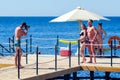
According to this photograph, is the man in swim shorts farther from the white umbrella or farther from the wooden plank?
the white umbrella

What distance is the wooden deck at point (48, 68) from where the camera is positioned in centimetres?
1730

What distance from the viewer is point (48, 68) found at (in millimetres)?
19062

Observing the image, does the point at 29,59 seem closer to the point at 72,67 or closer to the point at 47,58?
the point at 47,58

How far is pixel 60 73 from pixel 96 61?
2939 mm

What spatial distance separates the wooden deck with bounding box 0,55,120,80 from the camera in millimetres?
17297

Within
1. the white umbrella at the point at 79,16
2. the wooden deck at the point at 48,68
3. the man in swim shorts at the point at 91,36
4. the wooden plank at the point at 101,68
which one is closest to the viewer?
the wooden deck at the point at 48,68

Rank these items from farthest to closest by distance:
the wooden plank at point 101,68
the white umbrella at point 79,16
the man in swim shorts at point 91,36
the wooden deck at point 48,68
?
the white umbrella at point 79,16 < the man in swim shorts at point 91,36 < the wooden plank at point 101,68 < the wooden deck at point 48,68

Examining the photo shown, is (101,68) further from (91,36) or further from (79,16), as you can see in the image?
(79,16)

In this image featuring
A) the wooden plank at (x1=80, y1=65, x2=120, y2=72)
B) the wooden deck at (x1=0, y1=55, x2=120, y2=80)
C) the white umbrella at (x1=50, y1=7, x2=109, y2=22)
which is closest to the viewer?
the wooden deck at (x1=0, y1=55, x2=120, y2=80)

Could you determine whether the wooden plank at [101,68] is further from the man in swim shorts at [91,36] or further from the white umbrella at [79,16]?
the white umbrella at [79,16]

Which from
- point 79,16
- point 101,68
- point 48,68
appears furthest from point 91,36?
point 79,16

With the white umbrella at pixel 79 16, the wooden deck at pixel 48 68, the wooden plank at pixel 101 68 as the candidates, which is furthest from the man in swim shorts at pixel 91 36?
the white umbrella at pixel 79 16

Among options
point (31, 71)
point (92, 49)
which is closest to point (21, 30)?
point (31, 71)

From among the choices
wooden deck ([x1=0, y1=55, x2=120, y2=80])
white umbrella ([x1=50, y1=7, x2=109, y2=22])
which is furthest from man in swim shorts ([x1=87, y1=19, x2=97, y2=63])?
white umbrella ([x1=50, y1=7, x2=109, y2=22])
